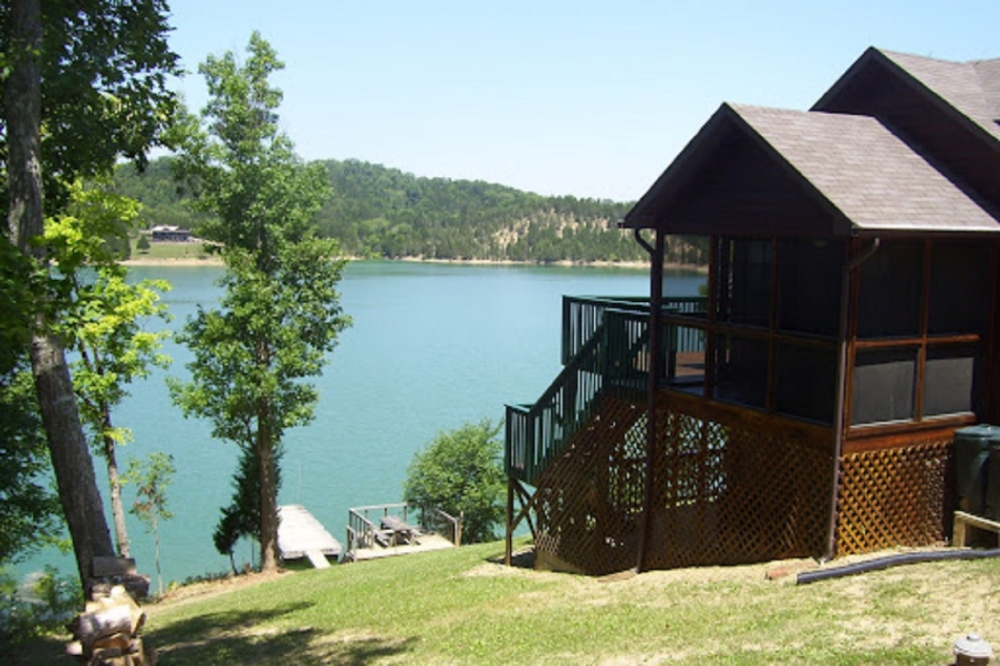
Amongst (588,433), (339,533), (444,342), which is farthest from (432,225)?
(588,433)

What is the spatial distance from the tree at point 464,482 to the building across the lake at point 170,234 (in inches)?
3246

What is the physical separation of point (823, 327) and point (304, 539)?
2326cm

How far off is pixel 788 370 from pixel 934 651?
4471 millimetres

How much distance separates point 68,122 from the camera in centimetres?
1017

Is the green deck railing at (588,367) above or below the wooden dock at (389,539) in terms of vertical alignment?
above

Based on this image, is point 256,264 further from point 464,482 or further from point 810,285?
point 810,285

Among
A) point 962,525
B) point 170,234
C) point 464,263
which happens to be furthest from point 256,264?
point 464,263

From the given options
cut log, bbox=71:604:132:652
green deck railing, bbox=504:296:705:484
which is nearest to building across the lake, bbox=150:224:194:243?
green deck railing, bbox=504:296:705:484

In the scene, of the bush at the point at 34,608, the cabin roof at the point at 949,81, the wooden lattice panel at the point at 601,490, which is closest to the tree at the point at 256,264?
the bush at the point at 34,608

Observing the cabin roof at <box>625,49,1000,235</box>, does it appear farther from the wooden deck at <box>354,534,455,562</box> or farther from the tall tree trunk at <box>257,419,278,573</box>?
the wooden deck at <box>354,534,455,562</box>

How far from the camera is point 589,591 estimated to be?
10891 mm

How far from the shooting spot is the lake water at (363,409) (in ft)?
109

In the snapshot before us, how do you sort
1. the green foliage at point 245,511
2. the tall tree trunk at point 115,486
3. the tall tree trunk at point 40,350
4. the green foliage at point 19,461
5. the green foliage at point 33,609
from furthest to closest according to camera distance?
1. the green foliage at point 245,511
2. the tall tree trunk at point 115,486
3. the green foliage at point 19,461
4. the green foliage at point 33,609
5. the tall tree trunk at point 40,350

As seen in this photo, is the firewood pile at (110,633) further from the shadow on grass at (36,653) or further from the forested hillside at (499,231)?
the forested hillside at (499,231)
